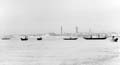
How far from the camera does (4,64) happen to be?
16.2 m

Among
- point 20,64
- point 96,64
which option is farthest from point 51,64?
point 96,64

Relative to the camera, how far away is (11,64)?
16.2 meters

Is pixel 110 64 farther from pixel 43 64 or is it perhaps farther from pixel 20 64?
pixel 20 64

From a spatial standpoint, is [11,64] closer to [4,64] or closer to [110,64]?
[4,64]

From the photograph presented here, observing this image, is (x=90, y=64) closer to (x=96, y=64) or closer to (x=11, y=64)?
(x=96, y=64)

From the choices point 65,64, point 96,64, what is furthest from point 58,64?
point 96,64

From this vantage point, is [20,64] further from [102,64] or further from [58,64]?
[102,64]

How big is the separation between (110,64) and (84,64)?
92.8 inches

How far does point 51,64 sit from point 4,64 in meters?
4.51

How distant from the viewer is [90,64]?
1555 cm

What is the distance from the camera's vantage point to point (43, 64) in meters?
15.8

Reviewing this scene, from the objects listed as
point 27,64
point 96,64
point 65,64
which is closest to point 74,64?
point 65,64

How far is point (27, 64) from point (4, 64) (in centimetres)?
224

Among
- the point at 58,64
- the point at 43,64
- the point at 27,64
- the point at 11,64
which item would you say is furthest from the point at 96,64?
the point at 11,64
